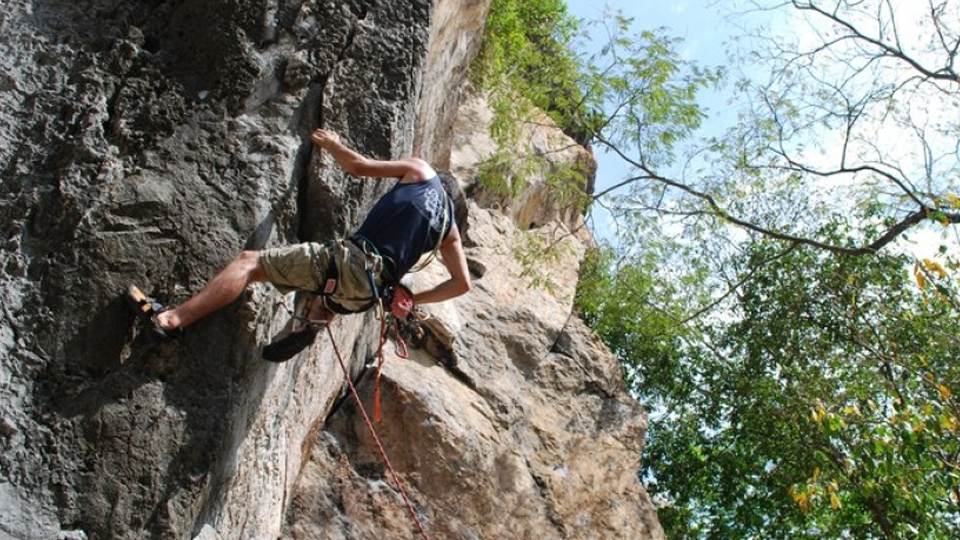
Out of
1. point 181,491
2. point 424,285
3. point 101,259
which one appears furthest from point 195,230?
point 424,285

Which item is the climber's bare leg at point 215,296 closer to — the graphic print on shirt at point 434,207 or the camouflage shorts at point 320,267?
the camouflage shorts at point 320,267

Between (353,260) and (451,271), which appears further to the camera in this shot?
(451,271)

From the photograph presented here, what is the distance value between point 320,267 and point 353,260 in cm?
16

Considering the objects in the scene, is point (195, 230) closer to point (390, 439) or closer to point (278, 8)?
point (278, 8)

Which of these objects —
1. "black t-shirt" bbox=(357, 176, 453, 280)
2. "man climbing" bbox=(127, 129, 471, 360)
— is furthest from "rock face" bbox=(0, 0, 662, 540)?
"black t-shirt" bbox=(357, 176, 453, 280)

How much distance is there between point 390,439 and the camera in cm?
830

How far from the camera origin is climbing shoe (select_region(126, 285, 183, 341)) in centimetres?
465

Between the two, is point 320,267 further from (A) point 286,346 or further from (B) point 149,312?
(B) point 149,312

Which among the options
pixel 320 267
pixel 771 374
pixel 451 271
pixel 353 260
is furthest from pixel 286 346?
pixel 771 374

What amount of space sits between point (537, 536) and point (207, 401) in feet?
14.9

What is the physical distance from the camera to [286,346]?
507 cm

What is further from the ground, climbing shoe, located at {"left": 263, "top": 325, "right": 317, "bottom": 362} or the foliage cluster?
the foliage cluster

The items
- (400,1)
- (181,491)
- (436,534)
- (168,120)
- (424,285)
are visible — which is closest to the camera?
(181,491)

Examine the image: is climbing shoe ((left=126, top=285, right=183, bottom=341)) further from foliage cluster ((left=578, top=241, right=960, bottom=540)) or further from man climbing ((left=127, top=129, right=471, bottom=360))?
foliage cluster ((left=578, top=241, right=960, bottom=540))
